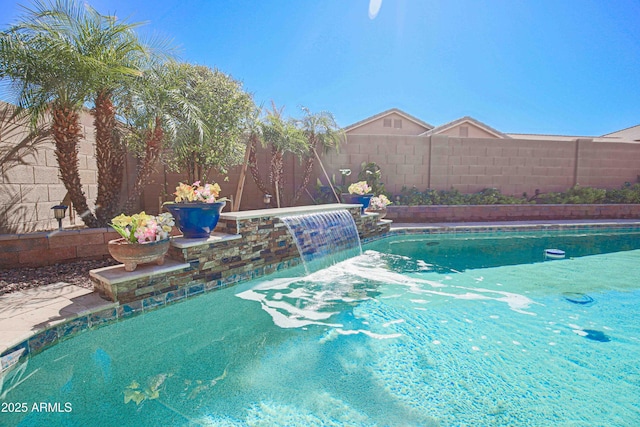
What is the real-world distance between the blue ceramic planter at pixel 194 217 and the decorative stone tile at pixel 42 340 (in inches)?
71.0

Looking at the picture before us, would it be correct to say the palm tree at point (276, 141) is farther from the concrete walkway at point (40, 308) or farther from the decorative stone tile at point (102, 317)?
the decorative stone tile at point (102, 317)

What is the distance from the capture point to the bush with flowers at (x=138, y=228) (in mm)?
3498

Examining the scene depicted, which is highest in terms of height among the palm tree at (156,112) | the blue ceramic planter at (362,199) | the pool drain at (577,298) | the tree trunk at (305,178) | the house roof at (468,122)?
the house roof at (468,122)

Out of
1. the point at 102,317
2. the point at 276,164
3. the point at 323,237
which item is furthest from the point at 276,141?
the point at 102,317

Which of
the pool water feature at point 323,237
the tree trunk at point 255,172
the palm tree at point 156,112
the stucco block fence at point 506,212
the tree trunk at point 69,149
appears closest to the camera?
the tree trunk at point 69,149

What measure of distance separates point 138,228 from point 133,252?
0.88ft

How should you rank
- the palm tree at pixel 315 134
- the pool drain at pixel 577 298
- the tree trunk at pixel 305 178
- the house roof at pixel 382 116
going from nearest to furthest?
the pool drain at pixel 577 298 → the palm tree at pixel 315 134 → the tree trunk at pixel 305 178 → the house roof at pixel 382 116

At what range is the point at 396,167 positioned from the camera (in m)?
10.5

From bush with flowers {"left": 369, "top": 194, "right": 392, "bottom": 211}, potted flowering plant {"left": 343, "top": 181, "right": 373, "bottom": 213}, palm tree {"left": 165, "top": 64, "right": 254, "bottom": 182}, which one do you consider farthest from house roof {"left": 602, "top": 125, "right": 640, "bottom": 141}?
palm tree {"left": 165, "top": 64, "right": 254, "bottom": 182}

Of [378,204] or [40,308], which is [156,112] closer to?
[40,308]

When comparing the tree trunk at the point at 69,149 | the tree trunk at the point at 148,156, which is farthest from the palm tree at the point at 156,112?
the tree trunk at the point at 69,149

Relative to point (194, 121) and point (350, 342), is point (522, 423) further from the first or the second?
point (194, 121)

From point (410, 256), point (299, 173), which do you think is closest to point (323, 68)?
point (299, 173)

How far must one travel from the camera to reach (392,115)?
22.2 m
